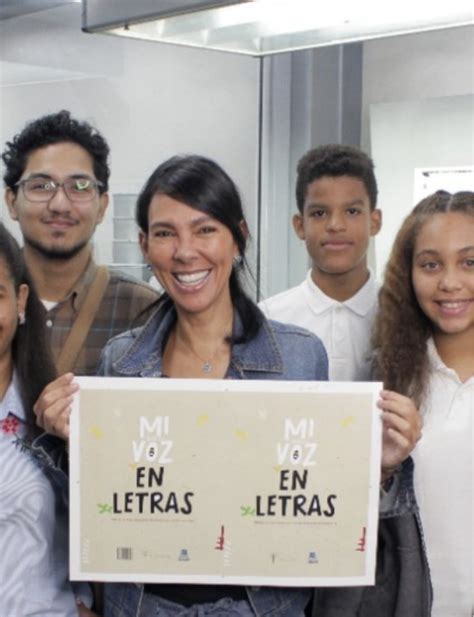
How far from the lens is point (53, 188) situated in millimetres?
2207

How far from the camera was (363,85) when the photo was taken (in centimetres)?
259

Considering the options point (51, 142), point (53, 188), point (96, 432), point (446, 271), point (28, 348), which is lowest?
point (96, 432)

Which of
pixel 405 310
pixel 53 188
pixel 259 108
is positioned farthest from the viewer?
pixel 259 108

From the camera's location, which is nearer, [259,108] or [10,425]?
[10,425]

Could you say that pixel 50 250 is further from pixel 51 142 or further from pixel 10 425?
pixel 10 425

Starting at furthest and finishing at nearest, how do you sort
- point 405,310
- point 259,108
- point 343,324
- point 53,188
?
1. point 259,108
2. point 53,188
3. point 343,324
4. point 405,310

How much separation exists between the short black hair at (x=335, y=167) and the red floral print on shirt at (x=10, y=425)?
2.98ft

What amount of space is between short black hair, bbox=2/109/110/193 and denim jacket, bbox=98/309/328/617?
725 mm

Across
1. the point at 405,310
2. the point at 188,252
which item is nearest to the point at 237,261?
the point at 188,252

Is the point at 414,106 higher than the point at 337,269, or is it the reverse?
the point at 414,106

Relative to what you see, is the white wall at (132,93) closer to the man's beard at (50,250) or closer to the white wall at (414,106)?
the man's beard at (50,250)

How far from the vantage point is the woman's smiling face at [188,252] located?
1633mm

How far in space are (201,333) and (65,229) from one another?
65 cm

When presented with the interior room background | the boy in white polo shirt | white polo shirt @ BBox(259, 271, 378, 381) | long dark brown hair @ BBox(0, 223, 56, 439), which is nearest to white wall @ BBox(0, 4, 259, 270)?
the interior room background
